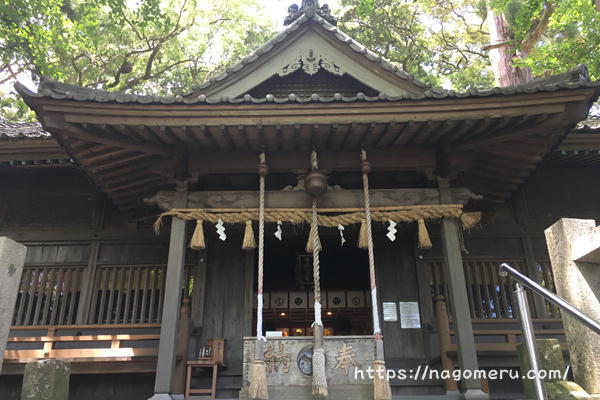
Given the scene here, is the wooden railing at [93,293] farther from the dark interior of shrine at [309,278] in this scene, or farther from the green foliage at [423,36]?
the green foliage at [423,36]

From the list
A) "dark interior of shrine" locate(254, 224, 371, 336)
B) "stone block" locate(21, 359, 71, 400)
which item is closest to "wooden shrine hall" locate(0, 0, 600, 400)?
"dark interior of shrine" locate(254, 224, 371, 336)

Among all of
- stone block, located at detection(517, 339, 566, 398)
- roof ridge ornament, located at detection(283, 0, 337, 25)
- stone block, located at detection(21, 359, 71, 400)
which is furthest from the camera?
roof ridge ornament, located at detection(283, 0, 337, 25)

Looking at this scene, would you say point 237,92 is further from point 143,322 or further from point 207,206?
point 143,322

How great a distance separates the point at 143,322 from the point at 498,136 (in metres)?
6.72

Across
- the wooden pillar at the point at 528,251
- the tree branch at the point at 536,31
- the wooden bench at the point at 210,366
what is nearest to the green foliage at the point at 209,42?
the tree branch at the point at 536,31

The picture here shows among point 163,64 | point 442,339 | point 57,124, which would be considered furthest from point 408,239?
point 163,64

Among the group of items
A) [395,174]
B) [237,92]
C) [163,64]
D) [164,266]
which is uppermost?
[163,64]

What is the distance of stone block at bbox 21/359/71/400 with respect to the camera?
438 cm

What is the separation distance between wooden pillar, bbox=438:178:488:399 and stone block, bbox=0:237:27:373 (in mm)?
5459

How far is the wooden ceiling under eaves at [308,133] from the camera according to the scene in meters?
6.17

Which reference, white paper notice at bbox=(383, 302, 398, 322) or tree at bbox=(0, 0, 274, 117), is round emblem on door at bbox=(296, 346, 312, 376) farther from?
tree at bbox=(0, 0, 274, 117)

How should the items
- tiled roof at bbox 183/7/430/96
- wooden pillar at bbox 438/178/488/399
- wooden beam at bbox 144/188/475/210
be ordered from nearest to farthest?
wooden pillar at bbox 438/178/488/399 → wooden beam at bbox 144/188/475/210 → tiled roof at bbox 183/7/430/96

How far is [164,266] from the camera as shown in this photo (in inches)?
345

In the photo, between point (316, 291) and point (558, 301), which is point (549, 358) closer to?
point (558, 301)
